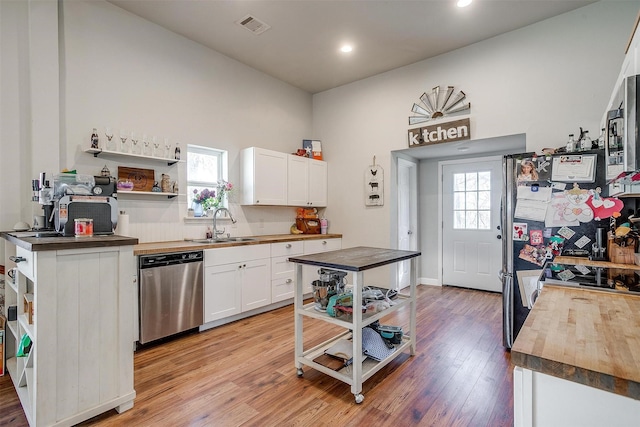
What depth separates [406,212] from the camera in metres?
5.03

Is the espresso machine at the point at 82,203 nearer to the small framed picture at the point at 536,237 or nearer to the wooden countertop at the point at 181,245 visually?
the wooden countertop at the point at 181,245

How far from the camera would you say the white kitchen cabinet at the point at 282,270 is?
3.86 m

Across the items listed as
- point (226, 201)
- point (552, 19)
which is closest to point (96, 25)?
point (226, 201)

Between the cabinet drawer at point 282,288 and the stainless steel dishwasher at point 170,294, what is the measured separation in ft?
3.18

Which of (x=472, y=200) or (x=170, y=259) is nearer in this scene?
(x=170, y=259)

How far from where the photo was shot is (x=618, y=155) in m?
1.46

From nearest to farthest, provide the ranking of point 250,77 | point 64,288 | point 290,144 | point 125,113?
point 64,288, point 125,113, point 250,77, point 290,144

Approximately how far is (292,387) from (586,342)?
6.01 ft

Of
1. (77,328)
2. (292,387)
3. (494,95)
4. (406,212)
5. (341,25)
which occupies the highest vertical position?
(341,25)

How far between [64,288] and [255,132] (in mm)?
3170

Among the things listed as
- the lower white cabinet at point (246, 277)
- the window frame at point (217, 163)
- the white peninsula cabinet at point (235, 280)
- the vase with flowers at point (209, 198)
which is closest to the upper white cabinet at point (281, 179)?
the window frame at point (217, 163)

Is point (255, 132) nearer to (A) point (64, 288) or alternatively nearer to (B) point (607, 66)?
(A) point (64, 288)

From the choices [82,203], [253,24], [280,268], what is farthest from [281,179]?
[82,203]

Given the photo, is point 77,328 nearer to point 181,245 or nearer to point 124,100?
point 181,245
